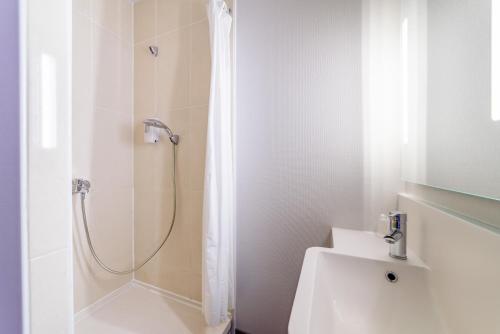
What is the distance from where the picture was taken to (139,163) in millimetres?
1410

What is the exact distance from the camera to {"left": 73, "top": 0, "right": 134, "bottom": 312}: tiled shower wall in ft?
3.69

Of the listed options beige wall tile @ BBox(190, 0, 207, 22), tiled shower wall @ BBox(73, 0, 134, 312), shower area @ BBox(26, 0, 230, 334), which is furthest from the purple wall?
beige wall tile @ BBox(190, 0, 207, 22)

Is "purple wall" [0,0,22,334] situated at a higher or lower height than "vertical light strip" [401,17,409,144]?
lower

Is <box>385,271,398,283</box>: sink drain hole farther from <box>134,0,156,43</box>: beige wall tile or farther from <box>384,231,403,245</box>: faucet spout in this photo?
<box>134,0,156,43</box>: beige wall tile

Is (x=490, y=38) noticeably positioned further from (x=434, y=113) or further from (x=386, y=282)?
(x=386, y=282)

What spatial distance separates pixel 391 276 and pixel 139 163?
62.9 inches

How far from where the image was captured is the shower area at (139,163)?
1122 millimetres

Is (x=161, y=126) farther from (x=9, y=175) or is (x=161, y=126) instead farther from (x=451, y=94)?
(x=451, y=94)

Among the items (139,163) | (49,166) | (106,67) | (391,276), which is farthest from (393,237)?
(106,67)

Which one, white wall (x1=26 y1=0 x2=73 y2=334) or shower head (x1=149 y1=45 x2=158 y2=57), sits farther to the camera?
shower head (x1=149 y1=45 x2=158 y2=57)

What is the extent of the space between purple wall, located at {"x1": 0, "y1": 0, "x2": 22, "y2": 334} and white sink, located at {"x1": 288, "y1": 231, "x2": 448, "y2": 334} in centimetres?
54

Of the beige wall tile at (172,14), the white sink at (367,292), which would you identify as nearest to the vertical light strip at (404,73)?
the white sink at (367,292)

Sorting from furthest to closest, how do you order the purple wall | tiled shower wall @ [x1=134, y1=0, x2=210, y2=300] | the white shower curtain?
tiled shower wall @ [x1=134, y1=0, x2=210, y2=300], the white shower curtain, the purple wall

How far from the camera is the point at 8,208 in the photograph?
0.30m
